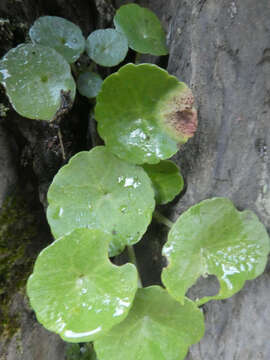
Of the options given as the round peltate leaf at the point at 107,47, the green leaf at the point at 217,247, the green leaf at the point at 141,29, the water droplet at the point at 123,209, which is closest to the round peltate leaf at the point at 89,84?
the round peltate leaf at the point at 107,47

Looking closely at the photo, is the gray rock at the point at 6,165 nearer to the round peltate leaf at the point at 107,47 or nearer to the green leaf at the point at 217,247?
the round peltate leaf at the point at 107,47

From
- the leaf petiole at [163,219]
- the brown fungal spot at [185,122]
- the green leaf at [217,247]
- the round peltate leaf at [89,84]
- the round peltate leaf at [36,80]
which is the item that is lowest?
the leaf petiole at [163,219]

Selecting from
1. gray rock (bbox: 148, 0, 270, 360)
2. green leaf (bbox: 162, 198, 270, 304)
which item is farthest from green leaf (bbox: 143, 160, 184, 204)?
green leaf (bbox: 162, 198, 270, 304)

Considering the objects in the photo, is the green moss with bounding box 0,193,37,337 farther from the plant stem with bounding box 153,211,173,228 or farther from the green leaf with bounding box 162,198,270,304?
the green leaf with bounding box 162,198,270,304

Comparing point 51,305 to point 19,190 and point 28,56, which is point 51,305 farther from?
point 28,56

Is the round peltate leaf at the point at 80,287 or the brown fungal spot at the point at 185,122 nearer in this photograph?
the round peltate leaf at the point at 80,287

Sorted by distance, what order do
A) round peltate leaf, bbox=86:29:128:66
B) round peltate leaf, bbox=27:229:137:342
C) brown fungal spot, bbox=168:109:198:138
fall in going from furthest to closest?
round peltate leaf, bbox=86:29:128:66, brown fungal spot, bbox=168:109:198:138, round peltate leaf, bbox=27:229:137:342

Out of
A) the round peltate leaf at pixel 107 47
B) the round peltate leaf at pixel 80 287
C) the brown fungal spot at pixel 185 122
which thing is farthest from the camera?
the round peltate leaf at pixel 107 47
